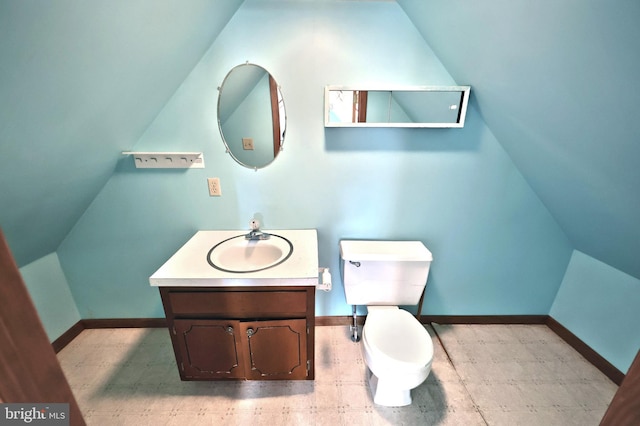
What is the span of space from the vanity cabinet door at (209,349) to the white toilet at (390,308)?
27.0 inches

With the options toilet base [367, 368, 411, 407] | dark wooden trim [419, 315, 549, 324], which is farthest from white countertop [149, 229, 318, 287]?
dark wooden trim [419, 315, 549, 324]

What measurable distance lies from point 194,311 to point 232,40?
1.42 metres

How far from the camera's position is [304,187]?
1606 mm

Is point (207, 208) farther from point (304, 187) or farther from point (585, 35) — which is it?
point (585, 35)

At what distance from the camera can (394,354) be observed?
4.14ft

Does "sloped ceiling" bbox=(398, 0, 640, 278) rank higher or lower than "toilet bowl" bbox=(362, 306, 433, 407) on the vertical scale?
higher

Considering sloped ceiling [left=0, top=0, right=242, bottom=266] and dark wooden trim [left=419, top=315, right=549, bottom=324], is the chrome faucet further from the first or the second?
dark wooden trim [left=419, top=315, right=549, bottom=324]

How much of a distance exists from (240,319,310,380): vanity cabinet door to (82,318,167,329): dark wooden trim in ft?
3.24

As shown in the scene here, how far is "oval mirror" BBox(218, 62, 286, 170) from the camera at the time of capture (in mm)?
1421

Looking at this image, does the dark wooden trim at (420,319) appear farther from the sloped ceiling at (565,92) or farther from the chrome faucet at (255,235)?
the chrome faucet at (255,235)

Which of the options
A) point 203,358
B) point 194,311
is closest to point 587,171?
point 194,311

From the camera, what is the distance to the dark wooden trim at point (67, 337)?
1.70 m

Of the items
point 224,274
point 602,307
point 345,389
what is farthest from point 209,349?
point 602,307

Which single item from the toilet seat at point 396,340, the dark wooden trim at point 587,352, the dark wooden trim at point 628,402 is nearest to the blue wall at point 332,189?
the dark wooden trim at point 587,352
